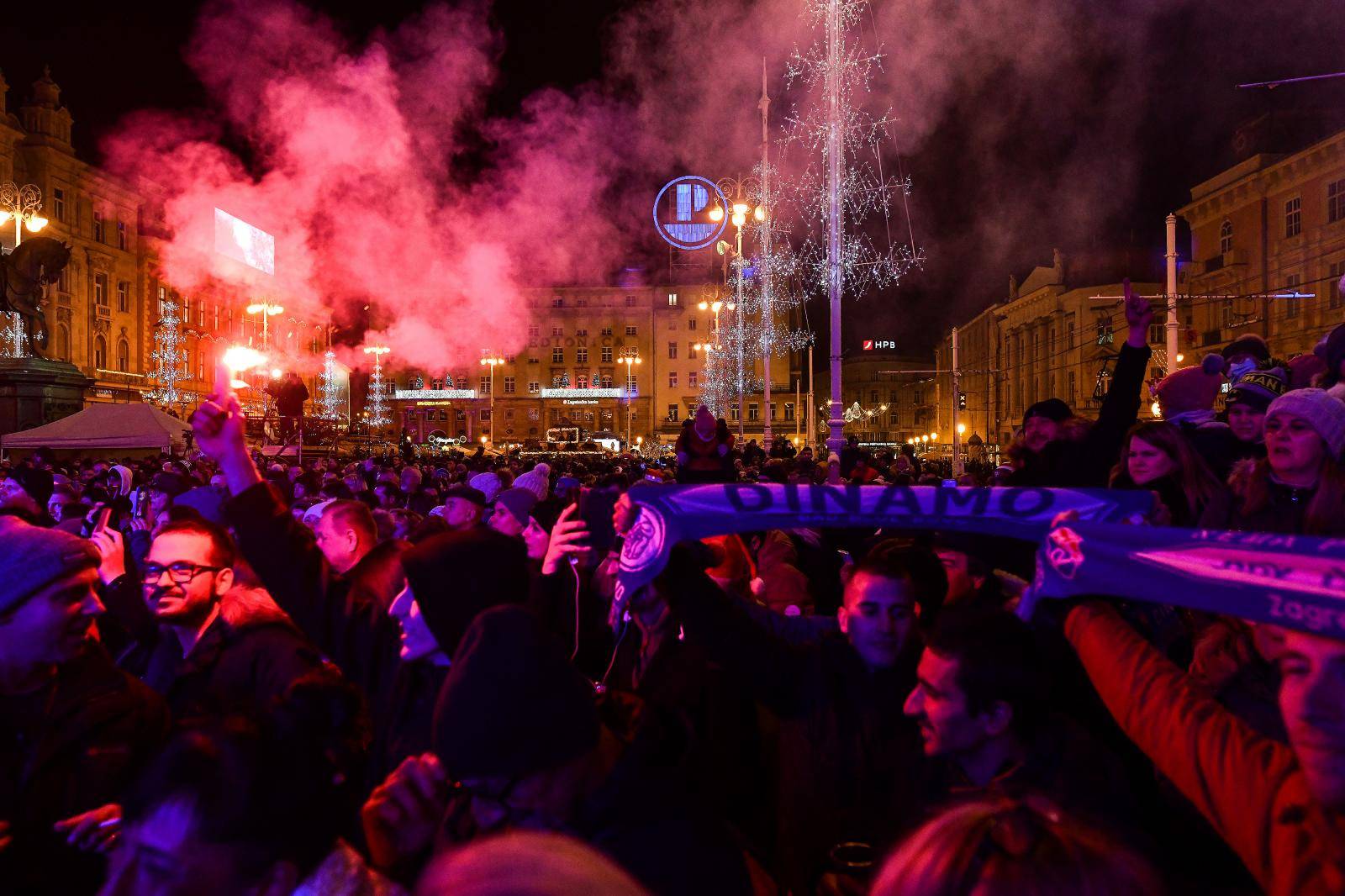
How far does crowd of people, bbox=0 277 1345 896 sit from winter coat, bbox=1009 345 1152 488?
0.6 inches

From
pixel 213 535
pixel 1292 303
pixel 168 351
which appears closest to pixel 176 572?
pixel 213 535

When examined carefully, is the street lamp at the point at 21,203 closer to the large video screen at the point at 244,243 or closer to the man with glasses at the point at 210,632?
the man with glasses at the point at 210,632

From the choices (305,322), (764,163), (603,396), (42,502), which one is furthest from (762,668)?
(603,396)

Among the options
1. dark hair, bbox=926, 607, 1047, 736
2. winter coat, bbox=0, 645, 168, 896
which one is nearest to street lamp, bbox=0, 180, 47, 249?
winter coat, bbox=0, 645, 168, 896

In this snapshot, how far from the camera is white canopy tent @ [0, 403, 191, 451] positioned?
1883 cm

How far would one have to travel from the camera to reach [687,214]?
105 feet

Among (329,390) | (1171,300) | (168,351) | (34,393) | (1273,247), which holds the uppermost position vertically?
(1273,247)

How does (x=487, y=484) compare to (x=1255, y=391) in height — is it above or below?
below

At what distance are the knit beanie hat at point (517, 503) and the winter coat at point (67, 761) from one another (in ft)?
10.9

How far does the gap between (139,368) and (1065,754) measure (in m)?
65.9

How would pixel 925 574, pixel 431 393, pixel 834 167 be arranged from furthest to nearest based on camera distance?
pixel 431 393, pixel 834 167, pixel 925 574

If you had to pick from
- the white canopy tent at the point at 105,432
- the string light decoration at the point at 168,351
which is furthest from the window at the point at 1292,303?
the string light decoration at the point at 168,351

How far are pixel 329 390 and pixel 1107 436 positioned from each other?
6909 cm

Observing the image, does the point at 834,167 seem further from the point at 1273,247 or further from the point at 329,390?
the point at 329,390
